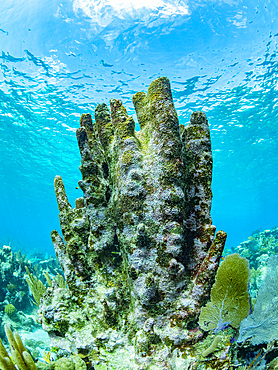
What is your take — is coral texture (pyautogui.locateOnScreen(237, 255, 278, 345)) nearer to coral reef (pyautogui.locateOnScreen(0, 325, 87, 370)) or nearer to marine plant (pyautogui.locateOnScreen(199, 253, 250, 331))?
marine plant (pyautogui.locateOnScreen(199, 253, 250, 331))

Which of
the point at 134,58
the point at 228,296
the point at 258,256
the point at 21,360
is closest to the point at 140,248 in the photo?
the point at 228,296

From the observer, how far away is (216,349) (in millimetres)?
1816

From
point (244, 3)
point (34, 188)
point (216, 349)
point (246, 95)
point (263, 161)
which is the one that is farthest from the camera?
point (34, 188)

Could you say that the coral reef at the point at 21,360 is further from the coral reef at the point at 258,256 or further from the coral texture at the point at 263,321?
the coral reef at the point at 258,256

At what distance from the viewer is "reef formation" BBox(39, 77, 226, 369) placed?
2.01 meters

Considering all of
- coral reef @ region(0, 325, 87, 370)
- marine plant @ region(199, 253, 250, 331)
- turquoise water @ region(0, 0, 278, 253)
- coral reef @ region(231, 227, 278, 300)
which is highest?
turquoise water @ region(0, 0, 278, 253)

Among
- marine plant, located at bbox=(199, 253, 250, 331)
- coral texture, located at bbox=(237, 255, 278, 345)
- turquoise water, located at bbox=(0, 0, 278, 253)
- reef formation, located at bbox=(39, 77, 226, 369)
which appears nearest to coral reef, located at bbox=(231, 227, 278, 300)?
coral texture, located at bbox=(237, 255, 278, 345)

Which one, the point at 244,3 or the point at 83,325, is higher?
the point at 244,3

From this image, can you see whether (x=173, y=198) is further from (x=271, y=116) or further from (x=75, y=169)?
(x=75, y=169)

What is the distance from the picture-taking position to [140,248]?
2.13 metres

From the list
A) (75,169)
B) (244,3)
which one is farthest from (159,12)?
(75,169)

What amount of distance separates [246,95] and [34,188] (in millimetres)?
44098

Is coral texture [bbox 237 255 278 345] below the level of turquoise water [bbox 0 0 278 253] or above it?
below

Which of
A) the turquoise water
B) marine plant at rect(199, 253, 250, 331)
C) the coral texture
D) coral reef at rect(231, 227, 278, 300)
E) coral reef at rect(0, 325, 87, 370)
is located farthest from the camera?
the turquoise water
